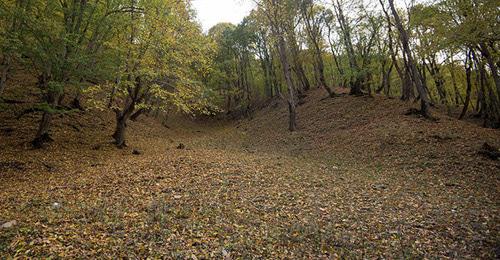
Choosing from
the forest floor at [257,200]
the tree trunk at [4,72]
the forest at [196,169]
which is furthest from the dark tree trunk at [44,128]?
the tree trunk at [4,72]

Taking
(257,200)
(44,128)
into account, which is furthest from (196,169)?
(44,128)

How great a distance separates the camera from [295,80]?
36500mm

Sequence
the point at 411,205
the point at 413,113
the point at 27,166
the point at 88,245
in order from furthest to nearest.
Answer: the point at 413,113 < the point at 27,166 < the point at 411,205 < the point at 88,245

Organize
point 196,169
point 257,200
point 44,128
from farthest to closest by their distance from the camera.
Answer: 1. point 44,128
2. point 196,169
3. point 257,200

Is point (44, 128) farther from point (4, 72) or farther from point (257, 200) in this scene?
point (257, 200)

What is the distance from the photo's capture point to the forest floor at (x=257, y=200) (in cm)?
453

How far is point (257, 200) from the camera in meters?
6.64

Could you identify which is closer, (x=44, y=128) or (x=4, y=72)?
(x=4, y=72)

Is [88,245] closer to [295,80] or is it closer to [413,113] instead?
[413,113]

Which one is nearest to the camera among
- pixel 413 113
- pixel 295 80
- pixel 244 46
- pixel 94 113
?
pixel 413 113

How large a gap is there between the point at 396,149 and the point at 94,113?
60.6 feet

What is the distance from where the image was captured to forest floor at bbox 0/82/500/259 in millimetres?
4527

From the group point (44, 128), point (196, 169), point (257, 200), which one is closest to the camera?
point (257, 200)

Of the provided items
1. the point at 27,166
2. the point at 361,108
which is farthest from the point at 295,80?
the point at 27,166
